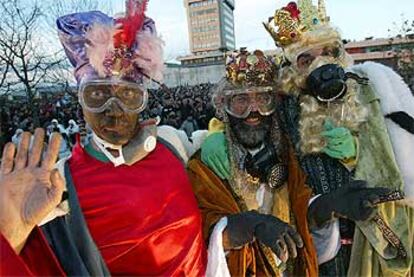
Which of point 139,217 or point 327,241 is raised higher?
point 139,217

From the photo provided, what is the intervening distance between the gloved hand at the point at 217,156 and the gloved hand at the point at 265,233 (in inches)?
9.4

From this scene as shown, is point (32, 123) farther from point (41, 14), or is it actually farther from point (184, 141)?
point (184, 141)

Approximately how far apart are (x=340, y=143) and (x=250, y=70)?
0.53 metres

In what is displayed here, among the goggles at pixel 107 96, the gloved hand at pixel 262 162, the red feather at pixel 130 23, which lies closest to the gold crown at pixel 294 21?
the gloved hand at pixel 262 162

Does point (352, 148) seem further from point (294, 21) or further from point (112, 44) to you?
Answer: point (112, 44)

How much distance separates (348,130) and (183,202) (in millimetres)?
828

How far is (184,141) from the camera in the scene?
2350 millimetres

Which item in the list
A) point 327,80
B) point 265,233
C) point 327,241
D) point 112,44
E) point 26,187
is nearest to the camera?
point 26,187

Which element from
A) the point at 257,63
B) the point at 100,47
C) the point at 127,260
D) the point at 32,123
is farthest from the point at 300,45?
the point at 32,123

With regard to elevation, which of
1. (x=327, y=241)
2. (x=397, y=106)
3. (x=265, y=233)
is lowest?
(x=327, y=241)

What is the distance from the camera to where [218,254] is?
206 centimetres

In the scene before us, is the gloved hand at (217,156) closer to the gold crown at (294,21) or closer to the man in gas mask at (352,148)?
the man in gas mask at (352,148)

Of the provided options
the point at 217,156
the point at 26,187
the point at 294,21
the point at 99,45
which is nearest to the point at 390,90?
the point at 294,21

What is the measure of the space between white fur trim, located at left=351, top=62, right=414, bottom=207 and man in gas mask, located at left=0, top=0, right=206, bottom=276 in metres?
0.95
